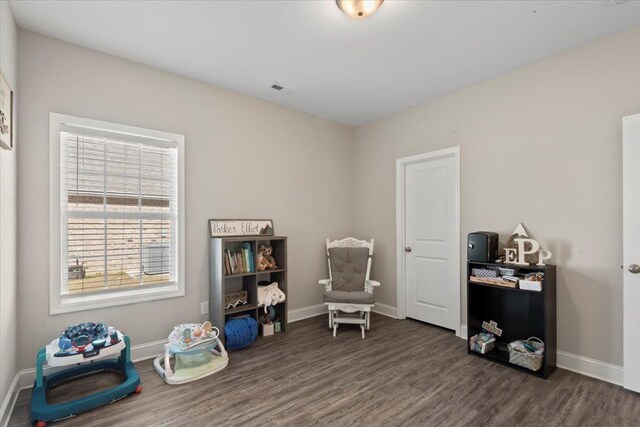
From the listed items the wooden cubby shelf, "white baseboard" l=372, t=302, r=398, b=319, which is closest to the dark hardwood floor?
the wooden cubby shelf

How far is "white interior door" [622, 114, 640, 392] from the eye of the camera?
2246 mm

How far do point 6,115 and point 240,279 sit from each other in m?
2.29

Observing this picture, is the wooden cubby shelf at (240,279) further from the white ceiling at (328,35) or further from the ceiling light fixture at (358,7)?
the ceiling light fixture at (358,7)

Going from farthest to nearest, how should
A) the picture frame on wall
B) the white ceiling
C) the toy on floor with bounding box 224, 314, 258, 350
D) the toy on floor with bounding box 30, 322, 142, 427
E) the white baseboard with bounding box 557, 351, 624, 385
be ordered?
the toy on floor with bounding box 224, 314, 258, 350, the white baseboard with bounding box 557, 351, 624, 385, the white ceiling, the toy on floor with bounding box 30, 322, 142, 427, the picture frame on wall

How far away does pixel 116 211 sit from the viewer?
2795mm

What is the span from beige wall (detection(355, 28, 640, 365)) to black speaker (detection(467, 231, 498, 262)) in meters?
0.21

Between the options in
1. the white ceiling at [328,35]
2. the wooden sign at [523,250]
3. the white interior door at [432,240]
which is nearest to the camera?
the white ceiling at [328,35]

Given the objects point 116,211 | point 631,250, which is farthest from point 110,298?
point 631,250

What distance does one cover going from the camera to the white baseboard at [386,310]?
13.4 feet

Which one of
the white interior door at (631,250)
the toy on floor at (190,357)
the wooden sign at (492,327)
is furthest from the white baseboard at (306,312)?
the white interior door at (631,250)

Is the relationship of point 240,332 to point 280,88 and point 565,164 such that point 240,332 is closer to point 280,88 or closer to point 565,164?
point 280,88

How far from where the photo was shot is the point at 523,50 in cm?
266

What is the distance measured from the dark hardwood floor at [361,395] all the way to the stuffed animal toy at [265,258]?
882 mm

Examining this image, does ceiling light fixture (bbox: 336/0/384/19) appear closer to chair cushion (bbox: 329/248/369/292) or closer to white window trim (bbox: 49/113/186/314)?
white window trim (bbox: 49/113/186/314)
